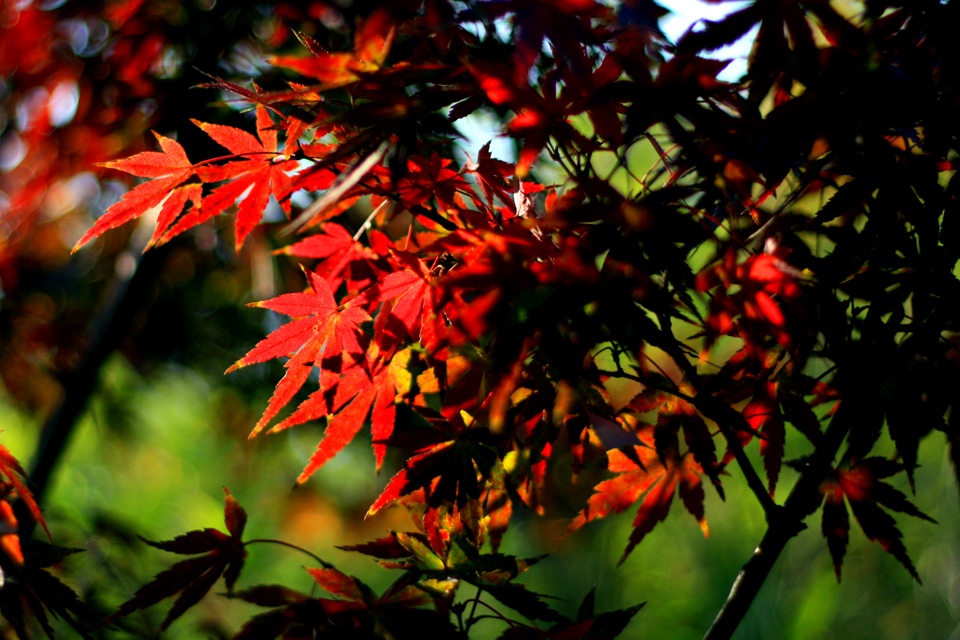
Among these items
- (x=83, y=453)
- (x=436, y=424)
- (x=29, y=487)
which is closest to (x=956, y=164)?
(x=436, y=424)

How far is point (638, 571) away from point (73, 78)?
381cm

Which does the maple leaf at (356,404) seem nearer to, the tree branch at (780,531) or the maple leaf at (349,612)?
the maple leaf at (349,612)

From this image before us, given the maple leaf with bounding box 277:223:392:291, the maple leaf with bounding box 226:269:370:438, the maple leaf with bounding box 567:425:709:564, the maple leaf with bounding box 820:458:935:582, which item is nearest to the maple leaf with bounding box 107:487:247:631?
the maple leaf with bounding box 226:269:370:438

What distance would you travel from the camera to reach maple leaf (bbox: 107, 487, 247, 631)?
1.66ft

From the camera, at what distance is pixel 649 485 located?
2.26 feet

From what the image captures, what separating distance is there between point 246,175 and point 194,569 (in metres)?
0.39

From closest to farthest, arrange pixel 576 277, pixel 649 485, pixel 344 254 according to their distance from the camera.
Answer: pixel 576 277, pixel 344 254, pixel 649 485

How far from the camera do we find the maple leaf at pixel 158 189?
0.59 metres

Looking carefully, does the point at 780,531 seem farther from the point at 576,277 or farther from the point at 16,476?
the point at 16,476

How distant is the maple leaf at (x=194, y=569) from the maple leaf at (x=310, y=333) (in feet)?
0.40

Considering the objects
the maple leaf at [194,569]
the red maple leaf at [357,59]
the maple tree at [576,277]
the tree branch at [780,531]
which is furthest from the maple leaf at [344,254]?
the tree branch at [780,531]

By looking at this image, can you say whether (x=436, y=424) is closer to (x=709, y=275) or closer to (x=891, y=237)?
(x=709, y=275)

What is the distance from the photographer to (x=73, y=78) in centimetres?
140

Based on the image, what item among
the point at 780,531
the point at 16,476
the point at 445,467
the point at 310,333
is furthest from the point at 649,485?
the point at 16,476
